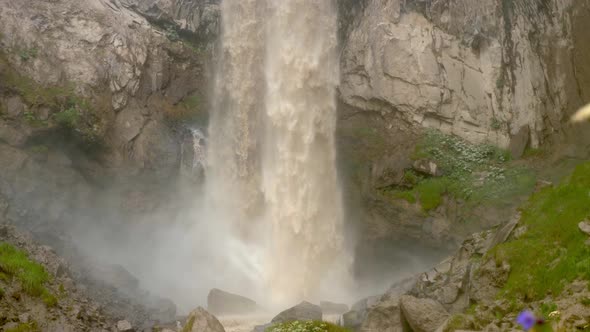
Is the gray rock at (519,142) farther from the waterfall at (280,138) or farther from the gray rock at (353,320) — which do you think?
the gray rock at (353,320)

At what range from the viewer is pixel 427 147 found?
23719 millimetres

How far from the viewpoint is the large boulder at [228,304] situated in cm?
1970

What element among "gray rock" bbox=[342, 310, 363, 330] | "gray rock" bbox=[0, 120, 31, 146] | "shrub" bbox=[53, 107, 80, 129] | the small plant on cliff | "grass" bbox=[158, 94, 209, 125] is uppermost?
the small plant on cliff

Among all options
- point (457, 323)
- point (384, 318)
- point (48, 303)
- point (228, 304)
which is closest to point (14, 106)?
point (48, 303)

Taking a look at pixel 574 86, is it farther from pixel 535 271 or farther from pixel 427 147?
pixel 535 271

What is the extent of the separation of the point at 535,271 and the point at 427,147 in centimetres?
1493

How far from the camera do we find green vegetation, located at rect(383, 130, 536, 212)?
69.8 ft

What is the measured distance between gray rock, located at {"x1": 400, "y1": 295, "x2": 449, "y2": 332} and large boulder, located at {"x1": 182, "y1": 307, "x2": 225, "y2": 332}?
15.8 ft

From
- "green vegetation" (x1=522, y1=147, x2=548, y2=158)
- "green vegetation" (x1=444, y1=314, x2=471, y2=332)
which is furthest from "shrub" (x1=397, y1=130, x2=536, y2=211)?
"green vegetation" (x1=444, y1=314, x2=471, y2=332)

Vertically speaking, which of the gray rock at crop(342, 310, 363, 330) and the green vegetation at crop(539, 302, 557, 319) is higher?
the gray rock at crop(342, 310, 363, 330)

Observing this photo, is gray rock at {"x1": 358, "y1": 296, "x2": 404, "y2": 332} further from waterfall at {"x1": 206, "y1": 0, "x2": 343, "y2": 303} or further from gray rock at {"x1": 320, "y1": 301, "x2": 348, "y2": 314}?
waterfall at {"x1": 206, "y1": 0, "x2": 343, "y2": 303}

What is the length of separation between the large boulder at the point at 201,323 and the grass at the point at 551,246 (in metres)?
7.06

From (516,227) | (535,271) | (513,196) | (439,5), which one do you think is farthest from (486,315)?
(439,5)

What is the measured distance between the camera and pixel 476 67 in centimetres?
2381
